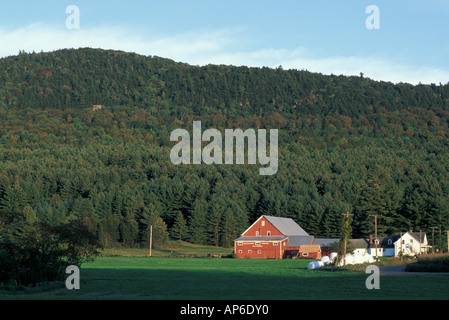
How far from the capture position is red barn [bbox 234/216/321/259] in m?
84.9

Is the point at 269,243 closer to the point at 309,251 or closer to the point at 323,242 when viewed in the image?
the point at 309,251

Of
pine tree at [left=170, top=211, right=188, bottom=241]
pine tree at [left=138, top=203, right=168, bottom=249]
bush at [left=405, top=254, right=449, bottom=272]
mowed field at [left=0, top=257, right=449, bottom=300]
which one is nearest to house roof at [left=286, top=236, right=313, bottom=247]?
pine tree at [left=138, top=203, right=168, bottom=249]

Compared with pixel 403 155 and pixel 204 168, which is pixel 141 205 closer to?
pixel 204 168

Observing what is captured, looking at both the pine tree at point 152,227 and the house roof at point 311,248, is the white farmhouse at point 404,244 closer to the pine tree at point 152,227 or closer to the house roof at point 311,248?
the house roof at point 311,248

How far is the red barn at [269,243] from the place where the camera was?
279 ft

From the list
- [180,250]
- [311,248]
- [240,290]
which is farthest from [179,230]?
[240,290]

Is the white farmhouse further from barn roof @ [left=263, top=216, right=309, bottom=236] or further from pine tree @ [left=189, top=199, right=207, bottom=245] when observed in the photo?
pine tree @ [left=189, top=199, right=207, bottom=245]

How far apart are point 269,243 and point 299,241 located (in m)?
4.38

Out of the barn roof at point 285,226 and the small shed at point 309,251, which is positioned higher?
the barn roof at point 285,226

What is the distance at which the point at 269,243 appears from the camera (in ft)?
279

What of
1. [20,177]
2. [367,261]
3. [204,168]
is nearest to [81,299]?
[367,261]

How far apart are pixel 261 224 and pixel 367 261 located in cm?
3638

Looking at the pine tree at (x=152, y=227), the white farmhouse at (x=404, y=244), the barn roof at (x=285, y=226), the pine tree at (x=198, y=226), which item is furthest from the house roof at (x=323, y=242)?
the pine tree at (x=198, y=226)

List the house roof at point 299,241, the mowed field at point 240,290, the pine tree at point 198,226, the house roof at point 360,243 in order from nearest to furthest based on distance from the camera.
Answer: the mowed field at point 240,290, the house roof at point 299,241, the house roof at point 360,243, the pine tree at point 198,226
